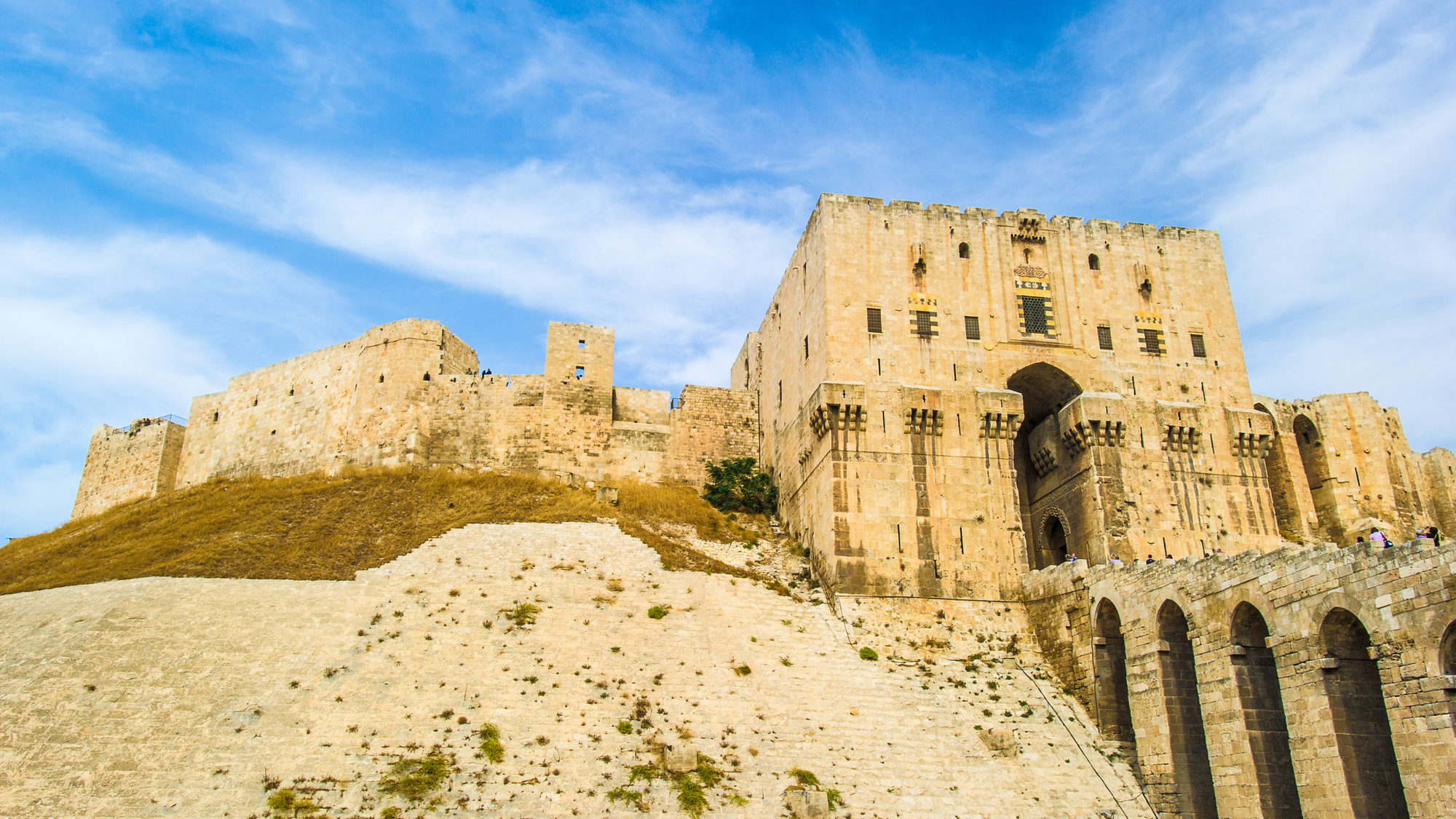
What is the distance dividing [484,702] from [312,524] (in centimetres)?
1017

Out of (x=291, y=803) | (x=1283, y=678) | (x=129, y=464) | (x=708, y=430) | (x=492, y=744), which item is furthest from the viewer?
(x=129, y=464)

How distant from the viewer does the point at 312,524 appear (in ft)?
80.7

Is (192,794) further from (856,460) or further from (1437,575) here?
(1437,575)

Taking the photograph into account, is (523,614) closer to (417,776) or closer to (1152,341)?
(417,776)

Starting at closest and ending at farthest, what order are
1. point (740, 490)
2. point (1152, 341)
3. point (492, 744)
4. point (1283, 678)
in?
1. point (1283, 678)
2. point (492, 744)
3. point (1152, 341)
4. point (740, 490)

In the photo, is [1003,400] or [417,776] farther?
[1003,400]

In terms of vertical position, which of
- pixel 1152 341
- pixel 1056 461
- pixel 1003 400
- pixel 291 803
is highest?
pixel 1152 341

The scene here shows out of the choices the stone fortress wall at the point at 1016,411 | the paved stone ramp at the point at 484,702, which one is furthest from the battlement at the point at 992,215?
the paved stone ramp at the point at 484,702

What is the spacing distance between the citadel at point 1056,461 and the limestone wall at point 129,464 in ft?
0.37

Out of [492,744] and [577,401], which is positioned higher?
[577,401]

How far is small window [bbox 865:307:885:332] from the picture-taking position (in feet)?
87.3

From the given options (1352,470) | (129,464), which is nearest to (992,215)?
(1352,470)

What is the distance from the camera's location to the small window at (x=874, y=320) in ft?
87.3

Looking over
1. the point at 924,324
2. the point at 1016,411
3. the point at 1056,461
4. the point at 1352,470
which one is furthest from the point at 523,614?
the point at 1352,470
